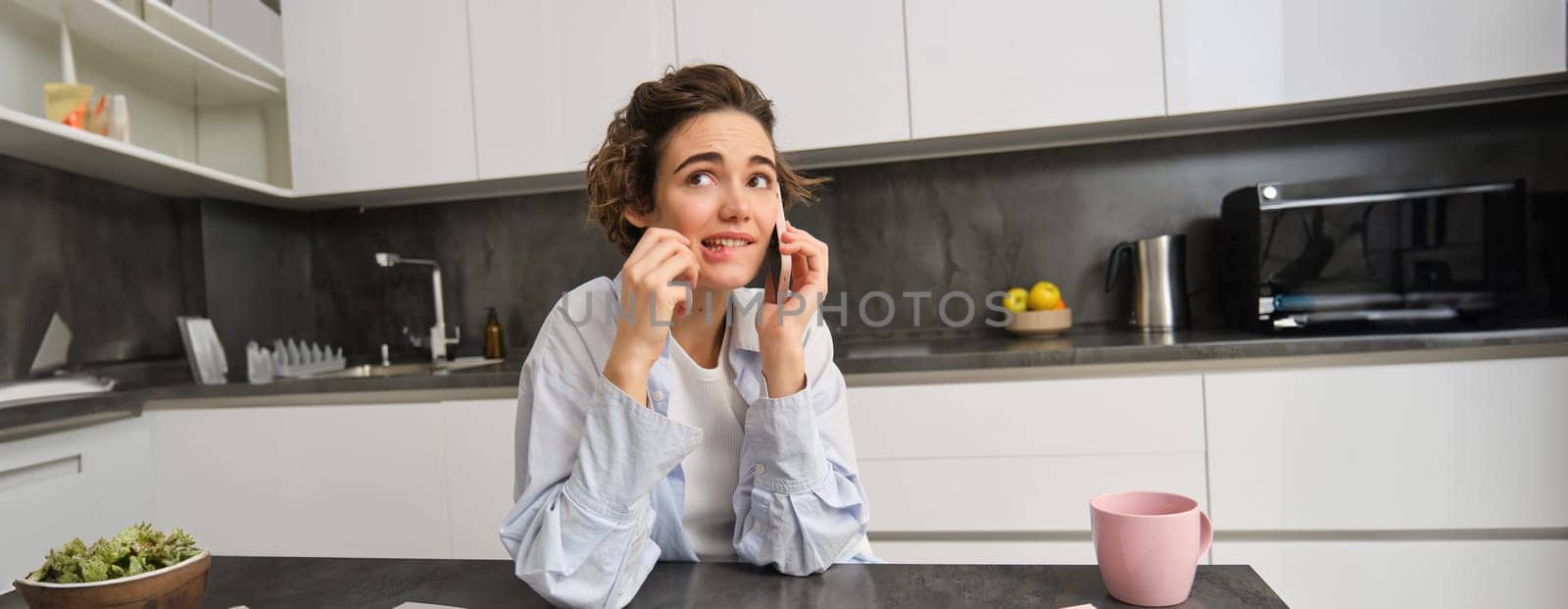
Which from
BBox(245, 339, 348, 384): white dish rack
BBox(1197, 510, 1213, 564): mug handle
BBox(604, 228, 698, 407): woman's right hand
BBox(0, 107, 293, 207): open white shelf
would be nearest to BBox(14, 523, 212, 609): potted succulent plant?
BBox(604, 228, 698, 407): woman's right hand

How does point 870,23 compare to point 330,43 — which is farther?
point 330,43

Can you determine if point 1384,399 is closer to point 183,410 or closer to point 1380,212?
Result: point 1380,212

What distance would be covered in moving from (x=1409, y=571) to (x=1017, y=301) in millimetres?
1069

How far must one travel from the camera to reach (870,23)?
2279 mm

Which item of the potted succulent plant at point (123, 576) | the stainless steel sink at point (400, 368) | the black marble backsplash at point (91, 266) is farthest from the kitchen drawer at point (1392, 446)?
the black marble backsplash at point (91, 266)

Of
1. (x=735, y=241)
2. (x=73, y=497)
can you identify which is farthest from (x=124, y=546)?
(x=73, y=497)

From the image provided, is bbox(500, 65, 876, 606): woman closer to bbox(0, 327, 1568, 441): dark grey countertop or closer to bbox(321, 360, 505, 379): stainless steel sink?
bbox(0, 327, 1568, 441): dark grey countertop

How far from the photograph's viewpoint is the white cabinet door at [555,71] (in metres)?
2.39

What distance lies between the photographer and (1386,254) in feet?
6.73

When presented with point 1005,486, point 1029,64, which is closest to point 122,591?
point 1005,486

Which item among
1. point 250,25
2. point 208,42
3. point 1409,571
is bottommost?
point 1409,571

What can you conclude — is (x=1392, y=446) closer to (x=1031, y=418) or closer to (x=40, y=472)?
(x=1031, y=418)

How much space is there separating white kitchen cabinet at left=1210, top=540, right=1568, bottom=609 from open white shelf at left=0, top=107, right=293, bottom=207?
8.58 feet

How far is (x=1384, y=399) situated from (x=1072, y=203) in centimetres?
99
